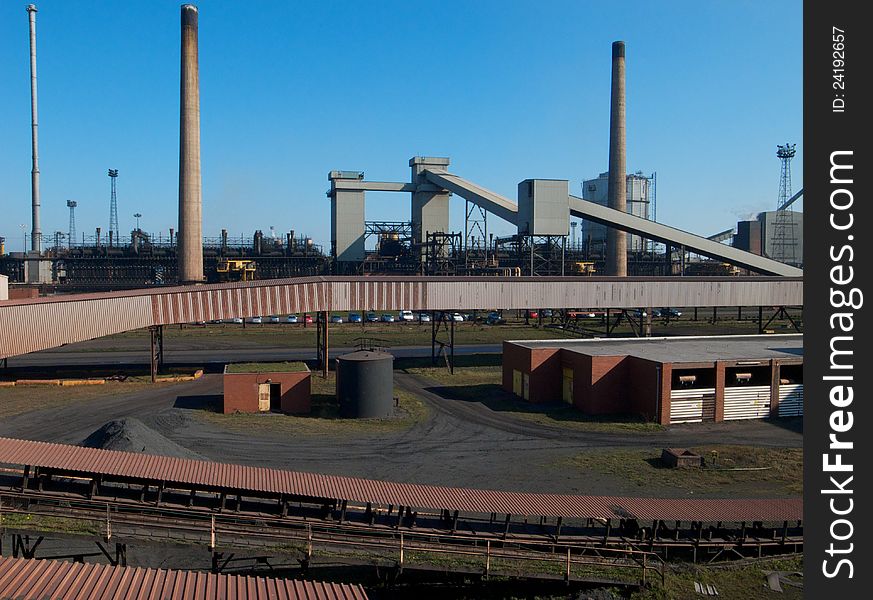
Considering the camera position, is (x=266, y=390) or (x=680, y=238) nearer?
(x=266, y=390)

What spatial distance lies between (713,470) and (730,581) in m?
9.12

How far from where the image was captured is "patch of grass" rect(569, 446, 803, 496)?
828 inches

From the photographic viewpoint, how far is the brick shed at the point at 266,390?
3084 cm

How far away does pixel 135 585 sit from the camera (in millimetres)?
9531

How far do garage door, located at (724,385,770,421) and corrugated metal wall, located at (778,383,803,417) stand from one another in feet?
2.36

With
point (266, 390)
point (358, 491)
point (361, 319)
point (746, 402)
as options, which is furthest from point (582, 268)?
point (358, 491)

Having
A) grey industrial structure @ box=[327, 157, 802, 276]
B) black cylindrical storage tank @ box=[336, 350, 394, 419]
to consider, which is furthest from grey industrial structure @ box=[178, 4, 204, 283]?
black cylindrical storage tank @ box=[336, 350, 394, 419]

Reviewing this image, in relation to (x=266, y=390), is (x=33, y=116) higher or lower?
higher

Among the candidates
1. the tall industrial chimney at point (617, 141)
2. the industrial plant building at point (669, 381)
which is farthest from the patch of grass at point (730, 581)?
the tall industrial chimney at point (617, 141)

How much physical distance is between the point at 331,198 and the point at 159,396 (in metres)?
53.1

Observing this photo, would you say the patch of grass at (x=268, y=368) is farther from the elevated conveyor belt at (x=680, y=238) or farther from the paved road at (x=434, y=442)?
the elevated conveyor belt at (x=680, y=238)

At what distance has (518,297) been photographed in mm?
41781

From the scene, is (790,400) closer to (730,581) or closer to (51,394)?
(730,581)

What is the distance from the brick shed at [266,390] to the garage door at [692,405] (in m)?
16.4
